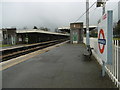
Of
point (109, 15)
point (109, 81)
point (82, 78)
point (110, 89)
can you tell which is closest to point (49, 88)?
point (82, 78)

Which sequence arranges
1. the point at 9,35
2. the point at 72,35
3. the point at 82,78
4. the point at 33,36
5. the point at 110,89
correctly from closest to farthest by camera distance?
the point at 110,89 → the point at 82,78 → the point at 72,35 → the point at 9,35 → the point at 33,36

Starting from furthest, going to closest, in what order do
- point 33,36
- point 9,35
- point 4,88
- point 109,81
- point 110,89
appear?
point 33,36, point 9,35, point 109,81, point 4,88, point 110,89

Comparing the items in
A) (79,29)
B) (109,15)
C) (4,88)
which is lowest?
(4,88)

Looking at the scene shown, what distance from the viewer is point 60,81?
3453mm

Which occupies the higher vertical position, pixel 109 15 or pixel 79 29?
pixel 79 29

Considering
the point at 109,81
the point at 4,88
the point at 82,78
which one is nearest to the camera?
the point at 4,88

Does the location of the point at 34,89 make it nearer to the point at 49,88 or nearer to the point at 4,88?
the point at 49,88

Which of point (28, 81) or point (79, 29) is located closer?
point (28, 81)

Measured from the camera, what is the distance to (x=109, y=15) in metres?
2.97

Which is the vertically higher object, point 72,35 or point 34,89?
point 72,35

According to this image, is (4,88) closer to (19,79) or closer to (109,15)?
(19,79)

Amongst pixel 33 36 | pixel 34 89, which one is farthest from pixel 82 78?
pixel 33 36

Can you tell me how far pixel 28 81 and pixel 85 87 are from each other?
1.76 m

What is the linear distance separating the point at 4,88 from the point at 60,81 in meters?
1.64
